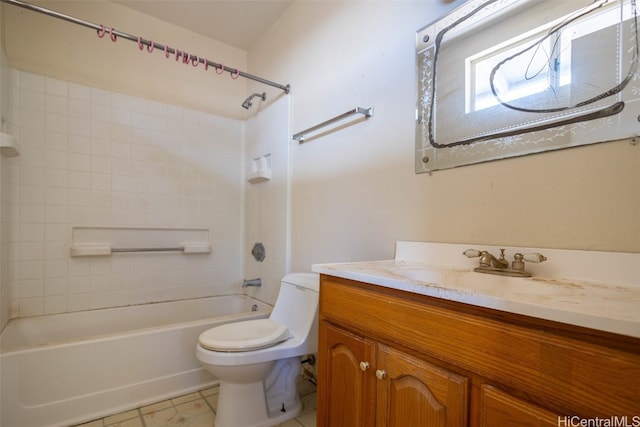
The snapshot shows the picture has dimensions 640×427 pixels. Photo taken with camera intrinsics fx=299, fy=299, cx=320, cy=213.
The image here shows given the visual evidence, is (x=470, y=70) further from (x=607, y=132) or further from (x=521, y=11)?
(x=607, y=132)

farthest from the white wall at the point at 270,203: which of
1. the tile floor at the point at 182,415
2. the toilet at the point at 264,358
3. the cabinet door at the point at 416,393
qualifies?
the cabinet door at the point at 416,393

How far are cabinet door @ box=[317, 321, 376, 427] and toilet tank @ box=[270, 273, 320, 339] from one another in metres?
0.48

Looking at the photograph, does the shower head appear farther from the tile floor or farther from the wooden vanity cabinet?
the tile floor

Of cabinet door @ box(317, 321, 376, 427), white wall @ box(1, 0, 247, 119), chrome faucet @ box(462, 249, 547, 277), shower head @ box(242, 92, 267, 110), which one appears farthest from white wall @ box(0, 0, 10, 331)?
chrome faucet @ box(462, 249, 547, 277)

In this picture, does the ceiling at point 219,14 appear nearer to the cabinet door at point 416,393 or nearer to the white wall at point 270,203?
the white wall at point 270,203

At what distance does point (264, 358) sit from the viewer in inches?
53.5

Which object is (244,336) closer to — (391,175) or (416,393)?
(416,393)

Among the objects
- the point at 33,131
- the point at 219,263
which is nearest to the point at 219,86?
the point at 33,131

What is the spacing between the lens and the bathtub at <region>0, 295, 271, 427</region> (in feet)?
4.64

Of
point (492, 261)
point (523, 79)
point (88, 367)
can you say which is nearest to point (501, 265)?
point (492, 261)

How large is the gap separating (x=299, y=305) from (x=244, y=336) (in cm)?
33

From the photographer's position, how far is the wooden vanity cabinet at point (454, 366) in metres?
0.48

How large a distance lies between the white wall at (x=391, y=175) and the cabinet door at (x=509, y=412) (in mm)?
550

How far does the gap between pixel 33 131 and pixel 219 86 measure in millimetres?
1339
